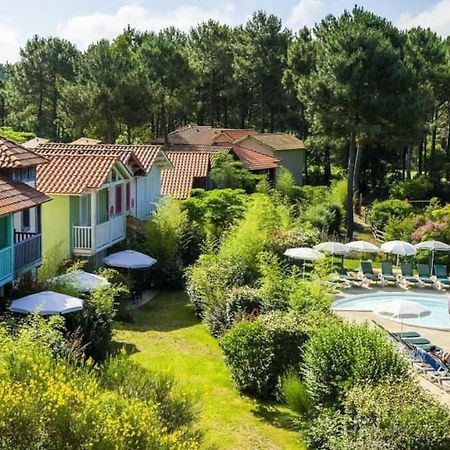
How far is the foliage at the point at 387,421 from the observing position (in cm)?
1242

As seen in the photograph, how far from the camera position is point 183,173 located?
41406 mm

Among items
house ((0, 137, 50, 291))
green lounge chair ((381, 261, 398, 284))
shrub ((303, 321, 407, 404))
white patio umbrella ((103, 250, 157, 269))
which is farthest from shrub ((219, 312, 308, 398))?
green lounge chair ((381, 261, 398, 284))

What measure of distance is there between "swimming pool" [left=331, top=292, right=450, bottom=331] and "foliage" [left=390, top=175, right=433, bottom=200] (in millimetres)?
19962

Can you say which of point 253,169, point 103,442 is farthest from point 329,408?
point 253,169

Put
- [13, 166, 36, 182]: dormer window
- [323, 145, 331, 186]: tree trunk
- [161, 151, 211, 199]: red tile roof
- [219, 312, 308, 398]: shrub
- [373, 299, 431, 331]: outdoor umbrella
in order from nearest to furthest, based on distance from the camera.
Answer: [219, 312, 308, 398]: shrub < [13, 166, 36, 182]: dormer window < [373, 299, 431, 331]: outdoor umbrella < [161, 151, 211, 199]: red tile roof < [323, 145, 331, 186]: tree trunk

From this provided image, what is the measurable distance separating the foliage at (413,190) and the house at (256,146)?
9.19 meters

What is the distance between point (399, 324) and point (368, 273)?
6.27 metres

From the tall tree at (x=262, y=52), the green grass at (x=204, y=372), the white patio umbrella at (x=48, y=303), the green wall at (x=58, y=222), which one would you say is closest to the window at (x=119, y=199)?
the green wall at (x=58, y=222)

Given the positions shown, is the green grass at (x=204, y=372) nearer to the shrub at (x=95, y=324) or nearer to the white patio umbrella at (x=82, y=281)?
the shrub at (x=95, y=324)

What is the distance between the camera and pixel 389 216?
142 feet

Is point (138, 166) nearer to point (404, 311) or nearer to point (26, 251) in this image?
point (26, 251)

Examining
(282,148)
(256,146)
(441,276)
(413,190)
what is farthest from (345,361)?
(282,148)

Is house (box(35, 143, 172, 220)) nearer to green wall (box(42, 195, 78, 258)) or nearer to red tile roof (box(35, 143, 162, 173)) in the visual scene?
red tile roof (box(35, 143, 162, 173))

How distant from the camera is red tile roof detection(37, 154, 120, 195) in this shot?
85.9ft
